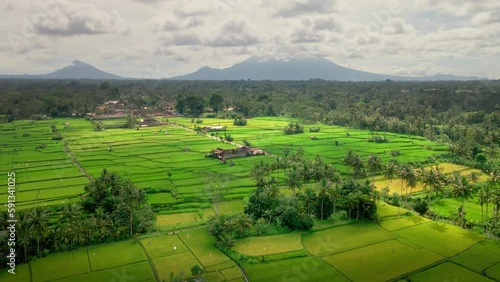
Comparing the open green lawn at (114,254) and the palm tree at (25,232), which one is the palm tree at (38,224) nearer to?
the palm tree at (25,232)

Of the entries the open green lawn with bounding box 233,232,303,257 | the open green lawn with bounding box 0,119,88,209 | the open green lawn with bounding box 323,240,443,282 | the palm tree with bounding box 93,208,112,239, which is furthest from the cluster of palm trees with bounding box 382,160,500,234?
the open green lawn with bounding box 0,119,88,209

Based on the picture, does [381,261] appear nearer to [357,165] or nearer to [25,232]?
[357,165]

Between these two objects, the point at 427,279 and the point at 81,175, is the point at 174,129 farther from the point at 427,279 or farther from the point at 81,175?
the point at 427,279

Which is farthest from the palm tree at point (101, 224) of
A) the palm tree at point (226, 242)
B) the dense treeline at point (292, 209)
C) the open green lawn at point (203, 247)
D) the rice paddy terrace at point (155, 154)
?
the palm tree at point (226, 242)

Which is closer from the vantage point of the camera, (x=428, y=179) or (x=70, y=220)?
(x=70, y=220)

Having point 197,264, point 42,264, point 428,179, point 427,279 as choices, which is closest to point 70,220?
point 42,264
